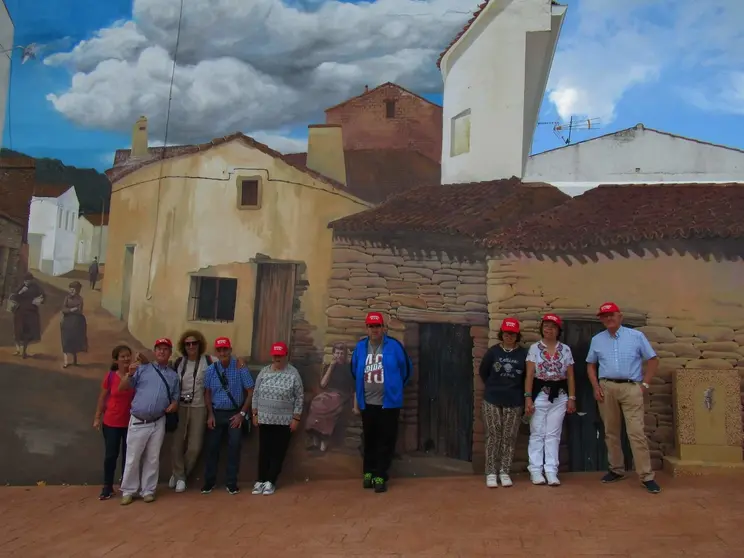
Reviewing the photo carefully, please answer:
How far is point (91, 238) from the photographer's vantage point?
6211mm

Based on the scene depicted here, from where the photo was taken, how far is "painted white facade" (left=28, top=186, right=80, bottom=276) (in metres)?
6.09

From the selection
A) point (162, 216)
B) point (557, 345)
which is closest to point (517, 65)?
point (557, 345)

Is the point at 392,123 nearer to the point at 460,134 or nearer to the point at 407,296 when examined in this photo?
→ the point at 460,134

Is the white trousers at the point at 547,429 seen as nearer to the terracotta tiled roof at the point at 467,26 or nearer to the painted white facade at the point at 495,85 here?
the painted white facade at the point at 495,85

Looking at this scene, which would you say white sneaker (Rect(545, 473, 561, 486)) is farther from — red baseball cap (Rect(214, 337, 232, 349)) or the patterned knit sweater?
red baseball cap (Rect(214, 337, 232, 349))

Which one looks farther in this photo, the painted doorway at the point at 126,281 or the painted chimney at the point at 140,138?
the painted chimney at the point at 140,138

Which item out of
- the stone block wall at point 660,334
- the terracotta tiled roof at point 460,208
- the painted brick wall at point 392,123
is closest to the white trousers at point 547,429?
the stone block wall at point 660,334

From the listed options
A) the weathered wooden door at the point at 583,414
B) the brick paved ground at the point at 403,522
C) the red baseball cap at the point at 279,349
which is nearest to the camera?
the brick paved ground at the point at 403,522

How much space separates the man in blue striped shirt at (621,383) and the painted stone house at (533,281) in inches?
21.7

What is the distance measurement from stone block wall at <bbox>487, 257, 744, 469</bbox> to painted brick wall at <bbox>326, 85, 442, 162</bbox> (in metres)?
1.78

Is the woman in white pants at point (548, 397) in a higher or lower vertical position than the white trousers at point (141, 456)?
higher

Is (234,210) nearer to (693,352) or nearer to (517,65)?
(517,65)

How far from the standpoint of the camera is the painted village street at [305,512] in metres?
3.99

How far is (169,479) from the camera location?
5.78 meters
